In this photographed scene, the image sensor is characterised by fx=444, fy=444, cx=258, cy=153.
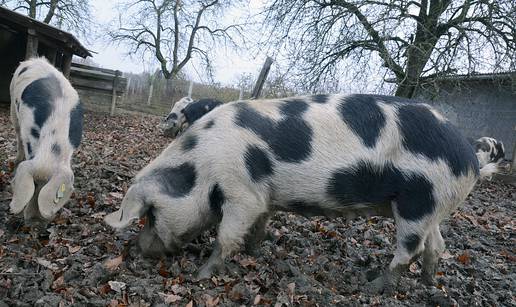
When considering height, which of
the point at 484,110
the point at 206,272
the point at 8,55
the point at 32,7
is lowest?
the point at 206,272

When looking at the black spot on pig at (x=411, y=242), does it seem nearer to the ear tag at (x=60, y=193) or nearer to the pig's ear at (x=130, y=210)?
the pig's ear at (x=130, y=210)

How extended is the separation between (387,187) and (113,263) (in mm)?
1842

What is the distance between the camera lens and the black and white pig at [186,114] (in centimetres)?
966

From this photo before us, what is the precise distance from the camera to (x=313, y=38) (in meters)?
10.7

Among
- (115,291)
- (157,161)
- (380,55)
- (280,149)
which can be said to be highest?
(380,55)

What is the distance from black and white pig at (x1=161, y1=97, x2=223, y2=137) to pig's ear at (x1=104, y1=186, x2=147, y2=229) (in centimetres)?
647

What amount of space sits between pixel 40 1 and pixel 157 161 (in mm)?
21572

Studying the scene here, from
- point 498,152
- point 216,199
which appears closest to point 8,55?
point 216,199

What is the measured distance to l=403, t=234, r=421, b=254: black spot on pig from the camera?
2917mm

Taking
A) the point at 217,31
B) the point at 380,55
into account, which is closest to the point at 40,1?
the point at 217,31

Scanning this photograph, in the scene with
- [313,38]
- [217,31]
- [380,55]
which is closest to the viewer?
[380,55]

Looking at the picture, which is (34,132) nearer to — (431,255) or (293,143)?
(293,143)

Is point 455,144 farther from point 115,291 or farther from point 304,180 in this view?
point 115,291

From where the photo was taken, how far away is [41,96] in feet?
12.8
